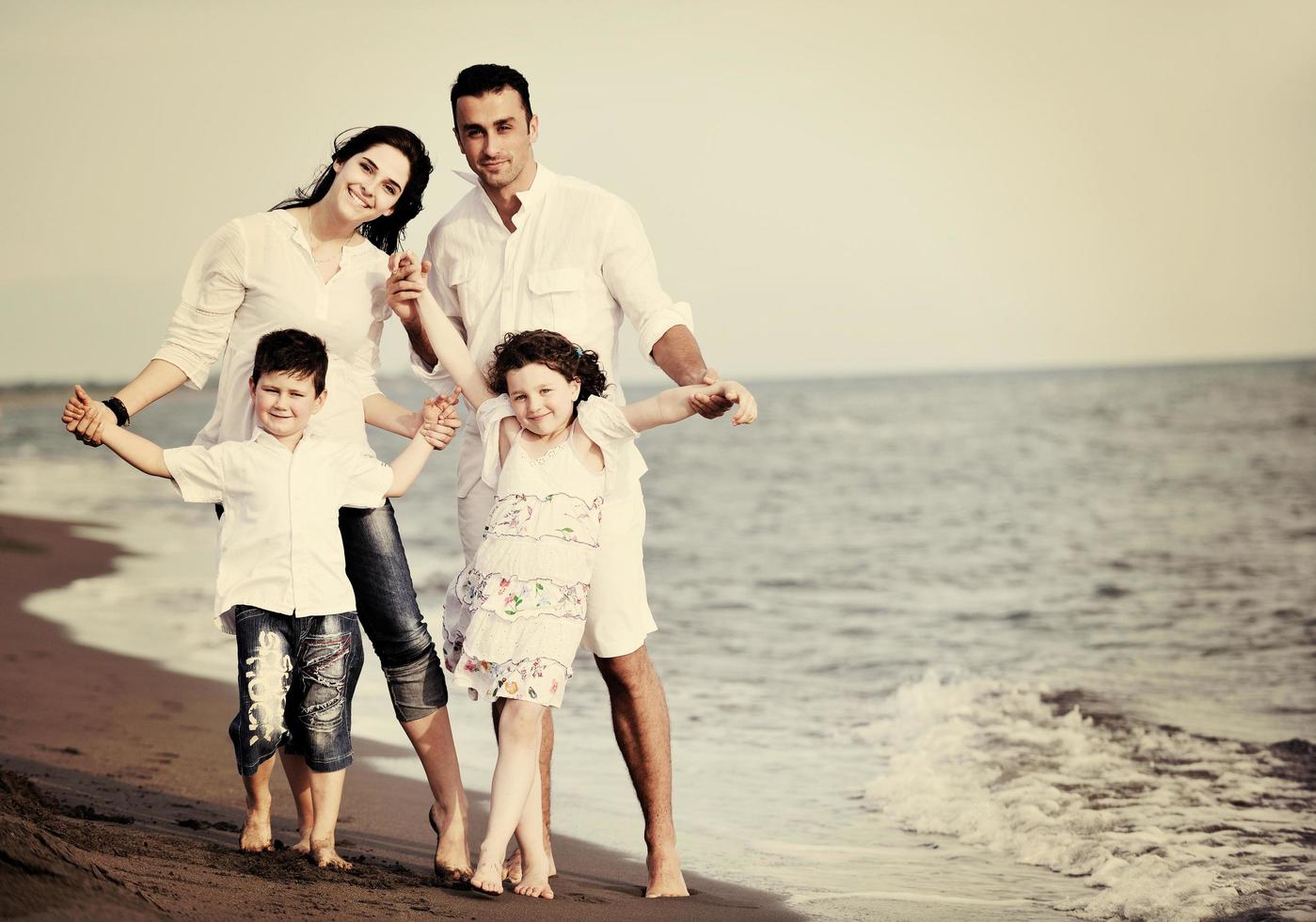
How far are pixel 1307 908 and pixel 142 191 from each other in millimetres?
21824

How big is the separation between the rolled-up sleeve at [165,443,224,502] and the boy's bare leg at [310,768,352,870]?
68 centimetres

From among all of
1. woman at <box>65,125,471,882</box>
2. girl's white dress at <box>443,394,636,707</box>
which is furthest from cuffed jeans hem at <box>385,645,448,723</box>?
girl's white dress at <box>443,394,636,707</box>

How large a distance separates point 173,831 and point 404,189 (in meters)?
1.72

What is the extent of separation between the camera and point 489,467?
3240 millimetres

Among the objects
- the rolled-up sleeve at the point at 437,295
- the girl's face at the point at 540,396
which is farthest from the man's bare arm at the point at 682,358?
the rolled-up sleeve at the point at 437,295

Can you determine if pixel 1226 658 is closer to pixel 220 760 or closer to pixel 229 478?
pixel 220 760

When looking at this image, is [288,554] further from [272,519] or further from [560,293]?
[560,293]

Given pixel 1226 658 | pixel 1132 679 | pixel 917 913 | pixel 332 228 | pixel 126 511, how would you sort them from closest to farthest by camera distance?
pixel 332 228, pixel 917 913, pixel 1132 679, pixel 1226 658, pixel 126 511

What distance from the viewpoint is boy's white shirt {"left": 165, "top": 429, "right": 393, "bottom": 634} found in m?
3.01

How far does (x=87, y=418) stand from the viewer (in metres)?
2.89

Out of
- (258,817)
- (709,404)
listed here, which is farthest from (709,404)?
(258,817)

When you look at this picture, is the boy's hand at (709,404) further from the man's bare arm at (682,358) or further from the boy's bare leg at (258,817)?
the boy's bare leg at (258,817)

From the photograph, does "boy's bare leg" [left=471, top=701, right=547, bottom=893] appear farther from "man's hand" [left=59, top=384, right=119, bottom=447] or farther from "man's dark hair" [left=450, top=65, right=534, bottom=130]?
"man's dark hair" [left=450, top=65, right=534, bottom=130]

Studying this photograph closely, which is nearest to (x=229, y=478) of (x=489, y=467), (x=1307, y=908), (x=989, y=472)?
(x=489, y=467)
